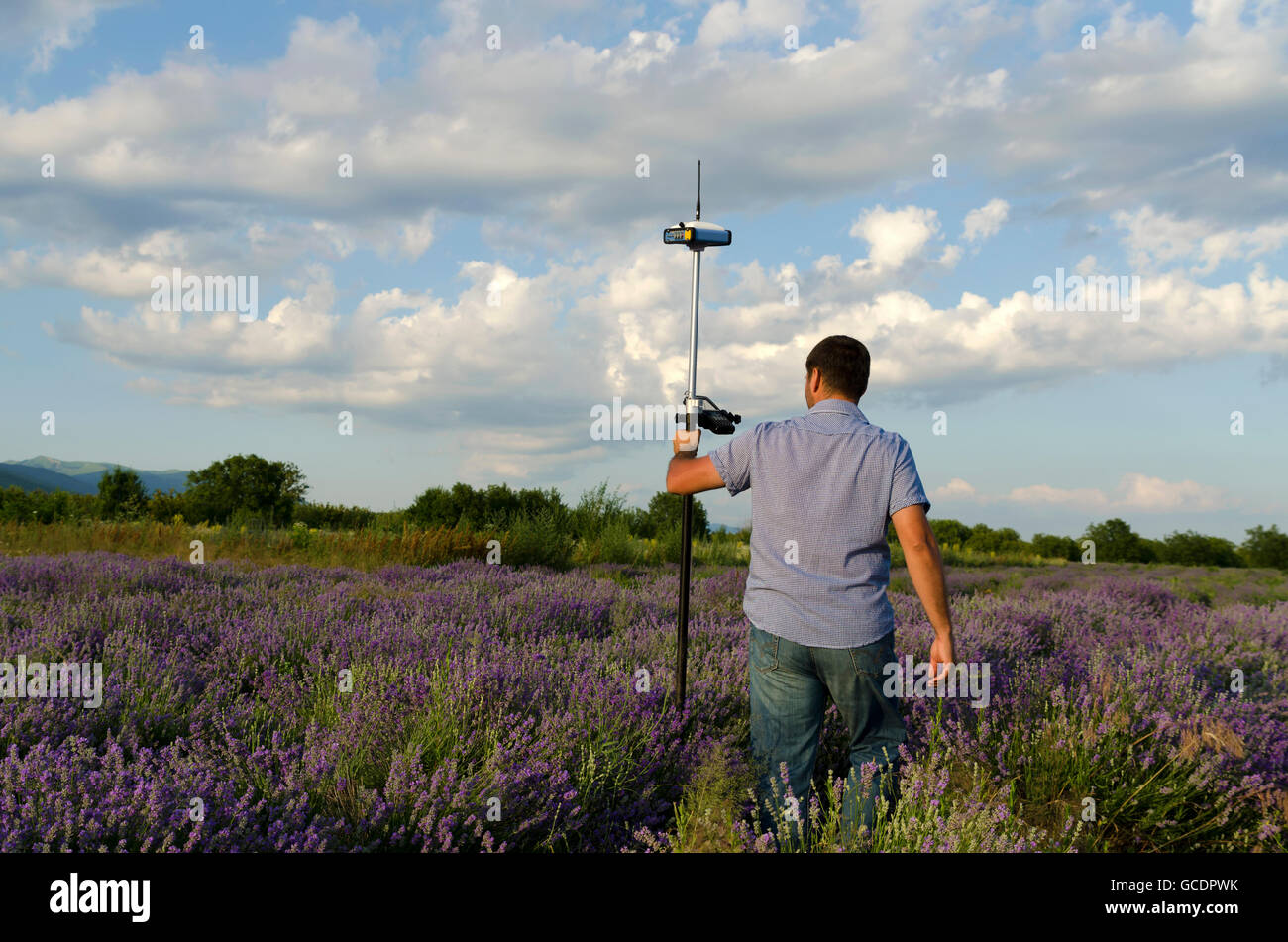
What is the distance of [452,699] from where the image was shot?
144 inches

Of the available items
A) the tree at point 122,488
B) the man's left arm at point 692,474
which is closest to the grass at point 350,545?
the man's left arm at point 692,474

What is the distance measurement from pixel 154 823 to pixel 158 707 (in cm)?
143

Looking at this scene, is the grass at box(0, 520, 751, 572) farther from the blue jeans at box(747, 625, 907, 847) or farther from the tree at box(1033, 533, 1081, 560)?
the tree at box(1033, 533, 1081, 560)

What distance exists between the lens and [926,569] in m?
3.32

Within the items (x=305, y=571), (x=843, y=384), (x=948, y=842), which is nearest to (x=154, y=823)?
(x=948, y=842)

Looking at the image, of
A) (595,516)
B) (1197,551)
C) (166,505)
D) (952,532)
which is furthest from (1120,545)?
(166,505)

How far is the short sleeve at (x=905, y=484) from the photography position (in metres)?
3.33

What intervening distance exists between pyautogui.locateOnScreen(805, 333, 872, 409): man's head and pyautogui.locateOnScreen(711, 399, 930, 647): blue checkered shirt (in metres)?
0.09

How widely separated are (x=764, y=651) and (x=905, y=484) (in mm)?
907

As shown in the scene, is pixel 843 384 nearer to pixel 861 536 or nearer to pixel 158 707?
pixel 861 536
